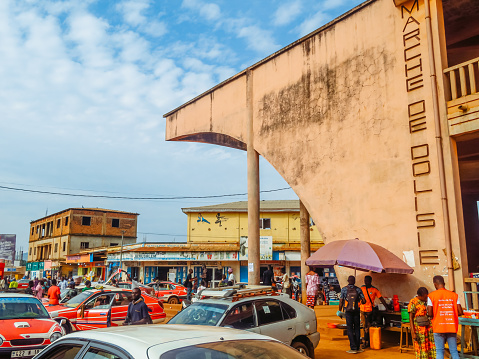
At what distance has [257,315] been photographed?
8.58m

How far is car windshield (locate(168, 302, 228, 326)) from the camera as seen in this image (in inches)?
318

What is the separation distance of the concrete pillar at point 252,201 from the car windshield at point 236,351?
43.8ft

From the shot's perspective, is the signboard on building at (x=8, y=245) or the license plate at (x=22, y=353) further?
the signboard on building at (x=8, y=245)

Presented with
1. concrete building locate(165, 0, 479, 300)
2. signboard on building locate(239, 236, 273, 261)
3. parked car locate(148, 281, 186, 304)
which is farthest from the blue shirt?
signboard on building locate(239, 236, 273, 261)

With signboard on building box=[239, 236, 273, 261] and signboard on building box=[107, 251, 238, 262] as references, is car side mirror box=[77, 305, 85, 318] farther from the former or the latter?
signboard on building box=[107, 251, 238, 262]

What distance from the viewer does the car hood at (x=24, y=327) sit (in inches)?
349

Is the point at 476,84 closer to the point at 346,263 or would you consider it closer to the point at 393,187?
the point at 393,187

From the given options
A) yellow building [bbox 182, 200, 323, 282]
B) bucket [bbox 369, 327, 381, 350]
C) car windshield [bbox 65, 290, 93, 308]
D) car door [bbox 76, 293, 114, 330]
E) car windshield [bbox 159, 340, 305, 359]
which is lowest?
bucket [bbox 369, 327, 381, 350]

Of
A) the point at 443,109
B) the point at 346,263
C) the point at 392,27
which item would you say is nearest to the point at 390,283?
the point at 346,263

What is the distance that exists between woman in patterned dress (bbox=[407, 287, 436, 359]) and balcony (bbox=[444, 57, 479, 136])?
433cm

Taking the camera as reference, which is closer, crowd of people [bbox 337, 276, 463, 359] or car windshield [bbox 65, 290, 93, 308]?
crowd of people [bbox 337, 276, 463, 359]

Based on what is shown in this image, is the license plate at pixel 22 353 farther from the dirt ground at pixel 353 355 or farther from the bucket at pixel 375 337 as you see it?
the bucket at pixel 375 337

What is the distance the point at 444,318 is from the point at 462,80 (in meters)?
5.98

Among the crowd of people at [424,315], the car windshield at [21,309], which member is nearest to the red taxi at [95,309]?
the car windshield at [21,309]
